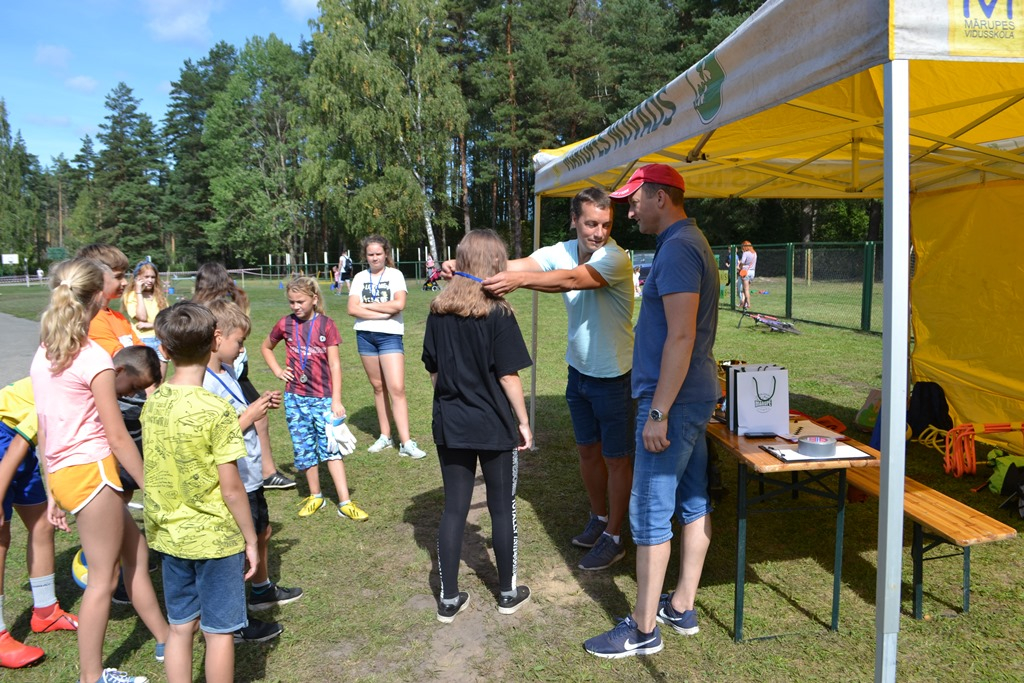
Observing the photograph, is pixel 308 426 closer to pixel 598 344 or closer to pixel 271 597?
pixel 271 597

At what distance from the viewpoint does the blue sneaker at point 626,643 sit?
2861 mm

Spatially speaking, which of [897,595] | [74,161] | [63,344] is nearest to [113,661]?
[63,344]

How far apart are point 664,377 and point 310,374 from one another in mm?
2462

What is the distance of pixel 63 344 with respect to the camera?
94.7 inches

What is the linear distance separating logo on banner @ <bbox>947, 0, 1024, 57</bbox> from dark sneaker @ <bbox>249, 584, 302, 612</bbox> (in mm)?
3467

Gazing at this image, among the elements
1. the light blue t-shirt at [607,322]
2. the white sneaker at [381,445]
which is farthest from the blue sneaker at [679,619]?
the white sneaker at [381,445]

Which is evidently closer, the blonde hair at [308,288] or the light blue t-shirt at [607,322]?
the light blue t-shirt at [607,322]

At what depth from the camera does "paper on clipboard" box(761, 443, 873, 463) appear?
2.88 m

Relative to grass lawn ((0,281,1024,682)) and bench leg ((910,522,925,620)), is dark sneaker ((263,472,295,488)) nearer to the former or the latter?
grass lawn ((0,281,1024,682))

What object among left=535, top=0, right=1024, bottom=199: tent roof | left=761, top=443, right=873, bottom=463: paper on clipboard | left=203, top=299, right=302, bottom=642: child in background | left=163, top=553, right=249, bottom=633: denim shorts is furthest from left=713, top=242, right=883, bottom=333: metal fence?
left=163, top=553, right=249, bottom=633: denim shorts

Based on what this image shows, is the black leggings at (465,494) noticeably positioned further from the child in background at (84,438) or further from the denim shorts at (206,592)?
the child in background at (84,438)

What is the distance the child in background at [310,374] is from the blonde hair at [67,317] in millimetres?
1638

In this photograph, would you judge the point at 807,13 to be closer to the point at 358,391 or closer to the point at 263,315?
the point at 358,391

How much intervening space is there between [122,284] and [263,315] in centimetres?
1528
